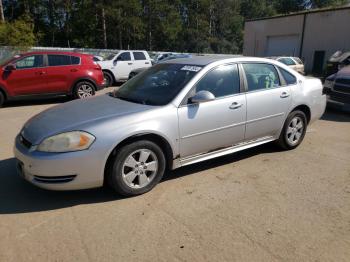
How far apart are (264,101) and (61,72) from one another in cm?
753

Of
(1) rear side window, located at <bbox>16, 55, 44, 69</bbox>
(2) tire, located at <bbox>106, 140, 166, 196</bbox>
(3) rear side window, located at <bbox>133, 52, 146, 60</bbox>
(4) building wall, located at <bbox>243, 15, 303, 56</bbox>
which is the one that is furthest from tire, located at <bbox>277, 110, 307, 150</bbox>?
(4) building wall, located at <bbox>243, 15, 303, 56</bbox>

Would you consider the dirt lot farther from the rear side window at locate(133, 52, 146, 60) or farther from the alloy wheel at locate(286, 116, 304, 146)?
the rear side window at locate(133, 52, 146, 60)

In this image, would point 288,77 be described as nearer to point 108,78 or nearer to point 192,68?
point 192,68

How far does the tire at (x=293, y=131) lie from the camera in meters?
5.58

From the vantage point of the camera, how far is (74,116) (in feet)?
13.7

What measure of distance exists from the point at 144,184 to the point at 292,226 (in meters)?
1.68

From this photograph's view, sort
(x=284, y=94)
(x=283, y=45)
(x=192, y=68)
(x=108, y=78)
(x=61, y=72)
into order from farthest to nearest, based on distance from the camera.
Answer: (x=283, y=45), (x=108, y=78), (x=61, y=72), (x=284, y=94), (x=192, y=68)

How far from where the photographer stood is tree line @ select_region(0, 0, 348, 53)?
134 feet

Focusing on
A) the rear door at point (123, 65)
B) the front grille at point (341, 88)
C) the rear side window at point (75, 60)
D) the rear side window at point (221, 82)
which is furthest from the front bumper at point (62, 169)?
the rear door at point (123, 65)

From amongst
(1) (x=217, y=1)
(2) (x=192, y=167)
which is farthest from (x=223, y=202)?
(1) (x=217, y=1)

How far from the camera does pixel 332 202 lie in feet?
13.1

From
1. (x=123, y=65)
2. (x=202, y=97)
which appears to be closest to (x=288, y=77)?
(x=202, y=97)

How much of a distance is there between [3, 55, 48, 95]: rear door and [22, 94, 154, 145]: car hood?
6.32 metres

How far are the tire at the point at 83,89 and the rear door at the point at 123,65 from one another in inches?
194
